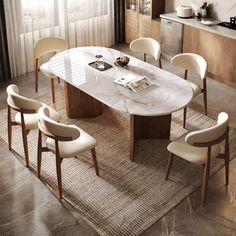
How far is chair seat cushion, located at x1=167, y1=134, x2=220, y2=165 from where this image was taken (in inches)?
122

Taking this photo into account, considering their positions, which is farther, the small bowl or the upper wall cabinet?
the upper wall cabinet

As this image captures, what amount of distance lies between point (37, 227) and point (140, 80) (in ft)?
5.23

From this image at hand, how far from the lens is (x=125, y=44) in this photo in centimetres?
656

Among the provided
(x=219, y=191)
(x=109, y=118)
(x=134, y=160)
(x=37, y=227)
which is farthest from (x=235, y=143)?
(x=37, y=227)

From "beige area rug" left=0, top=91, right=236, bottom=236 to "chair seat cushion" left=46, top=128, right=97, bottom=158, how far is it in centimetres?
40

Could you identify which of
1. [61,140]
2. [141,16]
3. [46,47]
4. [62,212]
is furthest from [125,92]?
[141,16]

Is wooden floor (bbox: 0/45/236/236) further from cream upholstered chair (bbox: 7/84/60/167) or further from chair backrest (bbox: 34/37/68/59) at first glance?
chair backrest (bbox: 34/37/68/59)

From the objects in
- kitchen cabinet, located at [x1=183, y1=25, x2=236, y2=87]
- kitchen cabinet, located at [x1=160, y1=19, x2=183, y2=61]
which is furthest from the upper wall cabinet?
kitchen cabinet, located at [x1=183, y1=25, x2=236, y2=87]

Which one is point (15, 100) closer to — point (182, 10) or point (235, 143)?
point (235, 143)

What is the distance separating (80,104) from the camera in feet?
14.2

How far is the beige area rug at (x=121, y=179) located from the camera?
309 cm

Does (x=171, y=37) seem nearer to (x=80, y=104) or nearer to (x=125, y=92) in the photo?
(x=80, y=104)

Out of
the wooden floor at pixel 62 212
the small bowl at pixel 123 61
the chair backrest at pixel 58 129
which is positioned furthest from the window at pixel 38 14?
the chair backrest at pixel 58 129

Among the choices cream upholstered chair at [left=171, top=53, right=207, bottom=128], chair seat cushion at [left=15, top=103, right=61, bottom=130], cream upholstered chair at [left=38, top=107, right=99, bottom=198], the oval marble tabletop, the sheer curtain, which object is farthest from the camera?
the sheer curtain
